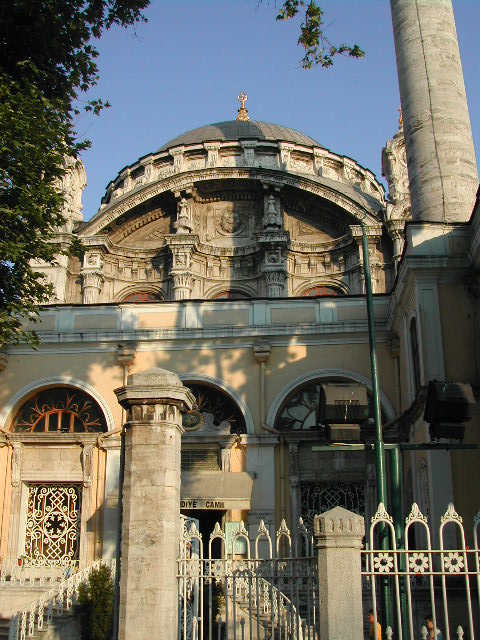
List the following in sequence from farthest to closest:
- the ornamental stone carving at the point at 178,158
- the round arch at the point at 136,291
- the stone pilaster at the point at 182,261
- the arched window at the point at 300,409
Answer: the ornamental stone carving at the point at 178,158
the round arch at the point at 136,291
the stone pilaster at the point at 182,261
the arched window at the point at 300,409

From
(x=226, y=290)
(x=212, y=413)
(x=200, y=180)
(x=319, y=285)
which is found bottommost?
(x=212, y=413)

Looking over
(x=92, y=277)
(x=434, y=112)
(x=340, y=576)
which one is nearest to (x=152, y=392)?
(x=340, y=576)

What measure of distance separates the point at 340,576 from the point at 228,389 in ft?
42.1

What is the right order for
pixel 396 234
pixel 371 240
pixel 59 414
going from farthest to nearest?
pixel 371 240 < pixel 396 234 < pixel 59 414

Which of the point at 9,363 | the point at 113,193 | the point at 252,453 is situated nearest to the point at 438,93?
the point at 252,453

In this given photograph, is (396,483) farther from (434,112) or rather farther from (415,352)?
(434,112)

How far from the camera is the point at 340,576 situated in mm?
7340

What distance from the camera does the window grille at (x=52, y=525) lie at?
19391 mm

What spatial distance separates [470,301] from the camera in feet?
53.3

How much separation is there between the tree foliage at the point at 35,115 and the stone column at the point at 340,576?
813 cm

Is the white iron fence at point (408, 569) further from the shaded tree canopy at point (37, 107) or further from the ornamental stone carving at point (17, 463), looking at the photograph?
the ornamental stone carving at point (17, 463)

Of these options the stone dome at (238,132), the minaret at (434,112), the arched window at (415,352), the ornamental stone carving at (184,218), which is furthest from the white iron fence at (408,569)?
the stone dome at (238,132)

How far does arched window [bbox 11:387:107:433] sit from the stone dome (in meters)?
18.7

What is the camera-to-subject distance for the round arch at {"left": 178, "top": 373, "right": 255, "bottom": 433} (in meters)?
19.9
